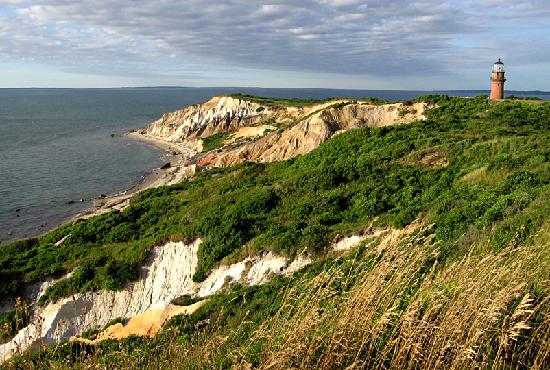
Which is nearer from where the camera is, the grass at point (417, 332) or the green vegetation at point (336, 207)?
the grass at point (417, 332)

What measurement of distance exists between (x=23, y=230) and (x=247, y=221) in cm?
2771

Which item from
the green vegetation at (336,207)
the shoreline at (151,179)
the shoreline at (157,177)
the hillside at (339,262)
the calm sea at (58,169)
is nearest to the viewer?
the hillside at (339,262)

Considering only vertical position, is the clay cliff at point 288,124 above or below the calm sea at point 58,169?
above

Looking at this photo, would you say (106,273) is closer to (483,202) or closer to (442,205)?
(442,205)

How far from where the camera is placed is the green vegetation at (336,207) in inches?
572

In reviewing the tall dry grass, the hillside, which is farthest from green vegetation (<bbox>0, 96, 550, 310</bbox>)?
the tall dry grass

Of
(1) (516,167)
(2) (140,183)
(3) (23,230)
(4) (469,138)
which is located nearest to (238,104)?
(2) (140,183)

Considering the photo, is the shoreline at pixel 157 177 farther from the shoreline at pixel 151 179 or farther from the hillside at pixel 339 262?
the hillside at pixel 339 262

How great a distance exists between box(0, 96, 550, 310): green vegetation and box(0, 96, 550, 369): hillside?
0.11 m

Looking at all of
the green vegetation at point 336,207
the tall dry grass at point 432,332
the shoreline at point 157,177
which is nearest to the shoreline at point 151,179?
the shoreline at point 157,177

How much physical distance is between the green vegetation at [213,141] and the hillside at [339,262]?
33994mm

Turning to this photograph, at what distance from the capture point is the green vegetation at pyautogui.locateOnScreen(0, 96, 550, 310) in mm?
14531

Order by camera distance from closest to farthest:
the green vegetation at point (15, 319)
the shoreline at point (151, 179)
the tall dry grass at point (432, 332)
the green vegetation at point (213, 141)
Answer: the tall dry grass at point (432, 332) → the green vegetation at point (15, 319) → the shoreline at point (151, 179) → the green vegetation at point (213, 141)

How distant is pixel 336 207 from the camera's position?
20.5 metres
